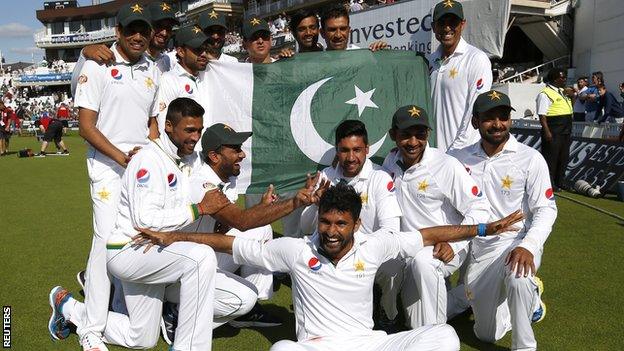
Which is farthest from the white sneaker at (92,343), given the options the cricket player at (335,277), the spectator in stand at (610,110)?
the spectator in stand at (610,110)

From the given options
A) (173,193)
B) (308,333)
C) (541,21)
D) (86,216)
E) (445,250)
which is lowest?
(86,216)

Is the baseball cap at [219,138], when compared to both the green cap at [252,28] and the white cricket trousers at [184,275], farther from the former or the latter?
the green cap at [252,28]

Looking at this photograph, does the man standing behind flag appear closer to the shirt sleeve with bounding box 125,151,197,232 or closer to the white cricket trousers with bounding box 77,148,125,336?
the shirt sleeve with bounding box 125,151,197,232

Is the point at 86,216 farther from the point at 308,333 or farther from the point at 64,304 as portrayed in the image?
the point at 308,333

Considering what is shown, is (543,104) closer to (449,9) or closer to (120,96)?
(449,9)

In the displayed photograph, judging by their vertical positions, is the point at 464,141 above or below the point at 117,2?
below

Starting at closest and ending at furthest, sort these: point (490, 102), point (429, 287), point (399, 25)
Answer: point (429, 287)
point (490, 102)
point (399, 25)

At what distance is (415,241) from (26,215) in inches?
303

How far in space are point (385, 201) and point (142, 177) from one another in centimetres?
176

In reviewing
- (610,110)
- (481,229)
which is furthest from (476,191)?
(610,110)

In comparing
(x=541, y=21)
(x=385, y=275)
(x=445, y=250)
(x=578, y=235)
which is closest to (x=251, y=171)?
(x=385, y=275)

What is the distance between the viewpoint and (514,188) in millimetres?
4324

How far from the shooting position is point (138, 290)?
13.4 ft

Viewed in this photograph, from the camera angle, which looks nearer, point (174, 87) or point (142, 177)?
point (142, 177)
